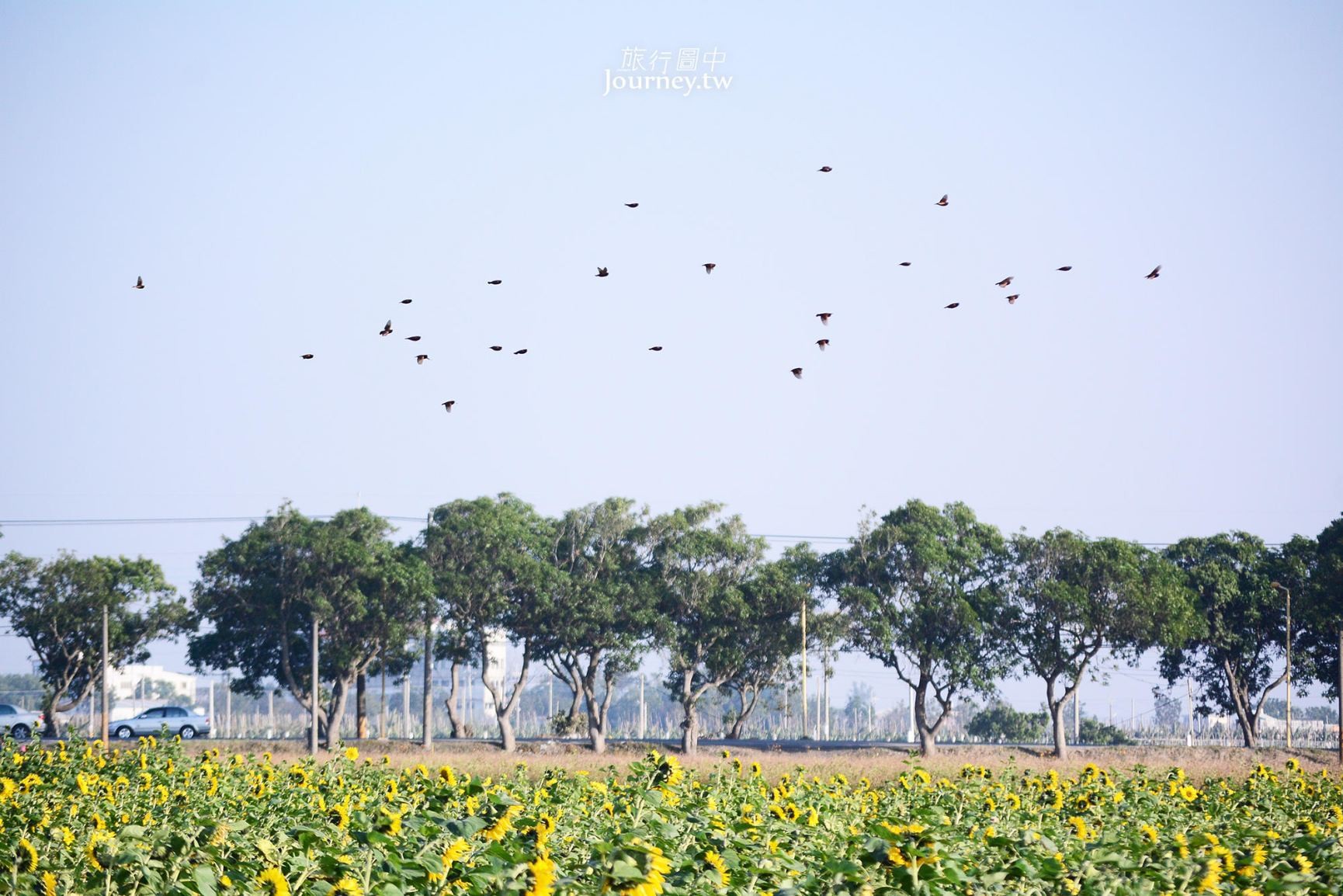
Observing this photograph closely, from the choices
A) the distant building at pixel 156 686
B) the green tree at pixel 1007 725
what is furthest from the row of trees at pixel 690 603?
the distant building at pixel 156 686

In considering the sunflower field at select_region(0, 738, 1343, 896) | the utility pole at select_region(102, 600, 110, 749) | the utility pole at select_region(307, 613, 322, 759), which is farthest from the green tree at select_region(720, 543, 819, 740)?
the sunflower field at select_region(0, 738, 1343, 896)

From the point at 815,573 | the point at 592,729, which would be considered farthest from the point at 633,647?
the point at 815,573

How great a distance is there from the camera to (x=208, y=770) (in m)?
15.8

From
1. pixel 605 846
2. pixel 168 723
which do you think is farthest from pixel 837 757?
pixel 168 723

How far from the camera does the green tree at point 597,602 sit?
5453 centimetres

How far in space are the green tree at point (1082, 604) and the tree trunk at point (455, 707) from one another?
21.1m

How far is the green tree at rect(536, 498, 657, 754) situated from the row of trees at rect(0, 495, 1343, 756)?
9 centimetres

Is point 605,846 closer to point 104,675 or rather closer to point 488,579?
point 488,579

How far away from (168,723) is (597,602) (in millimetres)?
23535

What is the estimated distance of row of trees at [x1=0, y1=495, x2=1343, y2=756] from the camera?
52.9 m

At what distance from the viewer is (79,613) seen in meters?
58.9

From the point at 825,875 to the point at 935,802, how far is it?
27.0ft

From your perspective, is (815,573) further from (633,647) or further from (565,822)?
(565,822)

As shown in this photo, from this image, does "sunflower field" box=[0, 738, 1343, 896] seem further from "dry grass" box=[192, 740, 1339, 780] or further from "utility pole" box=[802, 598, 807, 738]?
"utility pole" box=[802, 598, 807, 738]
